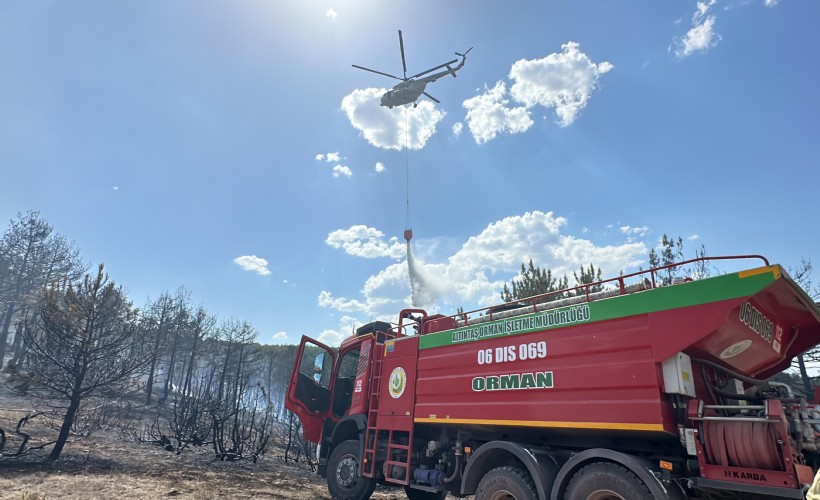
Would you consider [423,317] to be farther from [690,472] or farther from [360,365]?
[690,472]

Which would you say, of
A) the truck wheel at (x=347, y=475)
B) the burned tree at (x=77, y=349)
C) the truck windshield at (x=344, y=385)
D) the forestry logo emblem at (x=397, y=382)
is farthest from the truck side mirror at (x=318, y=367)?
the burned tree at (x=77, y=349)

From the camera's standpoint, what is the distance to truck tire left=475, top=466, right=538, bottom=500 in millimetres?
5398

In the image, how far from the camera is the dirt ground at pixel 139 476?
8461mm

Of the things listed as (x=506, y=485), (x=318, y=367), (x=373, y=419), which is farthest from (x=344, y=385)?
(x=506, y=485)

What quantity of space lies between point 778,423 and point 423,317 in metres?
5.36

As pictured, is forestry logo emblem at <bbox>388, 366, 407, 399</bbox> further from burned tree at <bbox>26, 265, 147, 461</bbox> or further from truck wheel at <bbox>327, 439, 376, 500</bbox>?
burned tree at <bbox>26, 265, 147, 461</bbox>

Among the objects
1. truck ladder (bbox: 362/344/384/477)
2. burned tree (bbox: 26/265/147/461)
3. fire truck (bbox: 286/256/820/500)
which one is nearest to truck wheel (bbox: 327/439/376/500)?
truck ladder (bbox: 362/344/384/477)

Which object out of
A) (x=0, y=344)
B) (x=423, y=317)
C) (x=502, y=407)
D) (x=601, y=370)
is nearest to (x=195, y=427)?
(x=423, y=317)

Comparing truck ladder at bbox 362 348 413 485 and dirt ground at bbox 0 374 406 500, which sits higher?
truck ladder at bbox 362 348 413 485

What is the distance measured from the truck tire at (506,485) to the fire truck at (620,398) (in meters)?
0.02

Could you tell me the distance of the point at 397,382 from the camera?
800cm

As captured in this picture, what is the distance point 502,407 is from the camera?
5.96 m

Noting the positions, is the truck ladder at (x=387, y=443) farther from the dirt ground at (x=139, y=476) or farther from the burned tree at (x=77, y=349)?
the burned tree at (x=77, y=349)

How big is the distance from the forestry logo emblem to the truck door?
8.08 feet
